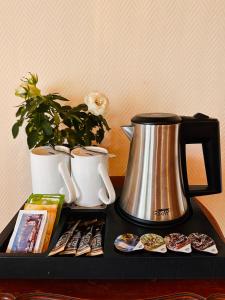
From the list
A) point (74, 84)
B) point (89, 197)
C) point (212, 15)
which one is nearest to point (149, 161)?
point (89, 197)

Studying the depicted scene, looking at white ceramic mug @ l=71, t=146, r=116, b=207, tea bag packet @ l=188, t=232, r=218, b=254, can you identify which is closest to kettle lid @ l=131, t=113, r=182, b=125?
white ceramic mug @ l=71, t=146, r=116, b=207

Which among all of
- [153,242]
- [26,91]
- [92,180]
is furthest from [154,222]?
[26,91]

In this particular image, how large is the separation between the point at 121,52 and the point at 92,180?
1.28 ft

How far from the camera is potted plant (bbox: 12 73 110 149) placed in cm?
60

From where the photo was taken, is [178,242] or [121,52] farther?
[121,52]

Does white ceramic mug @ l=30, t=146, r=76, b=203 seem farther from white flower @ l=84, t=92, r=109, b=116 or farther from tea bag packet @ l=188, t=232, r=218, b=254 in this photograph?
tea bag packet @ l=188, t=232, r=218, b=254

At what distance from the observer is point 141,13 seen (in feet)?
2.26

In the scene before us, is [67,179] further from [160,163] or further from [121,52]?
[121,52]

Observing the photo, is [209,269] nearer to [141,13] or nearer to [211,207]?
[211,207]

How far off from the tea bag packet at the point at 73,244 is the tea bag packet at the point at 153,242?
0.12 metres

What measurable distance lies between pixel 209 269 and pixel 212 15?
25.5 inches

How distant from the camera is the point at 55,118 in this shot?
0.62 metres

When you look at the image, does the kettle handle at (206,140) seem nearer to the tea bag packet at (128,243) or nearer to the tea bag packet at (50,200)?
the tea bag packet at (128,243)

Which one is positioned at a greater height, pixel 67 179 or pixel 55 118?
pixel 55 118
